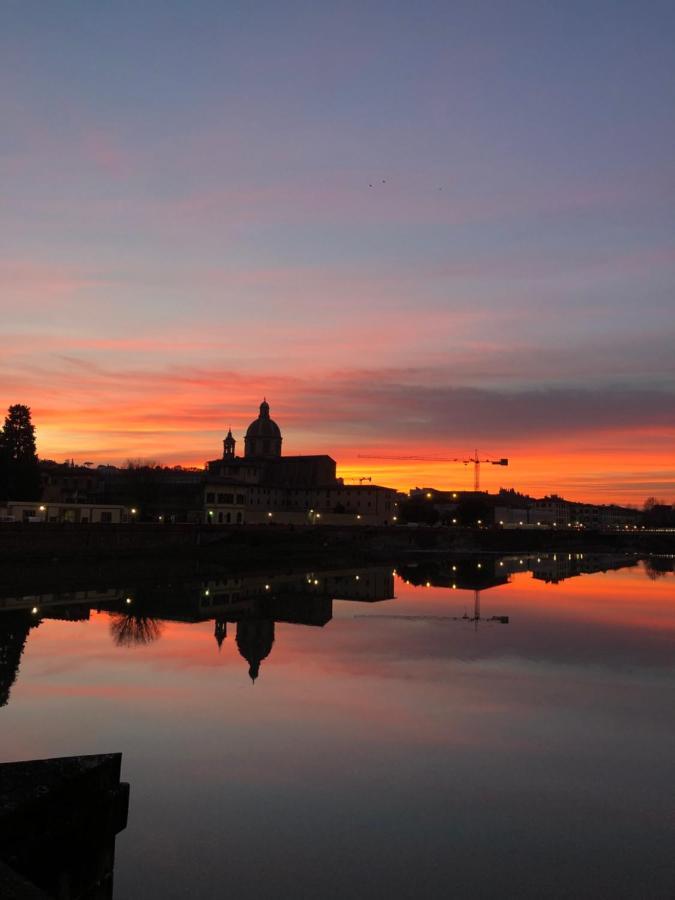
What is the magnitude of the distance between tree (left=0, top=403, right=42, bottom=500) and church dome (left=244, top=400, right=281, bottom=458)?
80.9 meters

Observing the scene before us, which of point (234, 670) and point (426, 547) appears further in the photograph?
point (426, 547)

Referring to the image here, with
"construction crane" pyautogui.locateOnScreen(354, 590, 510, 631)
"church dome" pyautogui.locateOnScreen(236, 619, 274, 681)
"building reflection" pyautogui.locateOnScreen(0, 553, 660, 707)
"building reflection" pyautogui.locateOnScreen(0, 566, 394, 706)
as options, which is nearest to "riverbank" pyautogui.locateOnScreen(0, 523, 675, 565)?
"building reflection" pyautogui.locateOnScreen(0, 553, 660, 707)

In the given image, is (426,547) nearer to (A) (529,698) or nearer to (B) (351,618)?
(B) (351,618)

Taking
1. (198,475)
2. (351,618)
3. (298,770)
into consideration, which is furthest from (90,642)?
(198,475)

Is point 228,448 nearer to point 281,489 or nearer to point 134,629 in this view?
point 281,489

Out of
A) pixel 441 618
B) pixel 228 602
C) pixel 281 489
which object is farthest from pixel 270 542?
pixel 281 489

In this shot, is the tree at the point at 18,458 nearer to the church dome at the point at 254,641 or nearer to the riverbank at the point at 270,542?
the riverbank at the point at 270,542

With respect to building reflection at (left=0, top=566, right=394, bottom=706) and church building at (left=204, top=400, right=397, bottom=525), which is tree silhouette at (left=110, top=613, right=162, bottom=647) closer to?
building reflection at (left=0, top=566, right=394, bottom=706)

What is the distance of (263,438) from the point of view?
16038cm

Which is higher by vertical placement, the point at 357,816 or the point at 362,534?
the point at 362,534

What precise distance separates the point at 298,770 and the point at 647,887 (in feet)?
21.8

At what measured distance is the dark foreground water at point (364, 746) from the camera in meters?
10.6

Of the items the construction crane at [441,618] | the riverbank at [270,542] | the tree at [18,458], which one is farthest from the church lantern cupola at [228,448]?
the construction crane at [441,618]

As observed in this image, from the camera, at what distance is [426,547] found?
11938 centimetres
